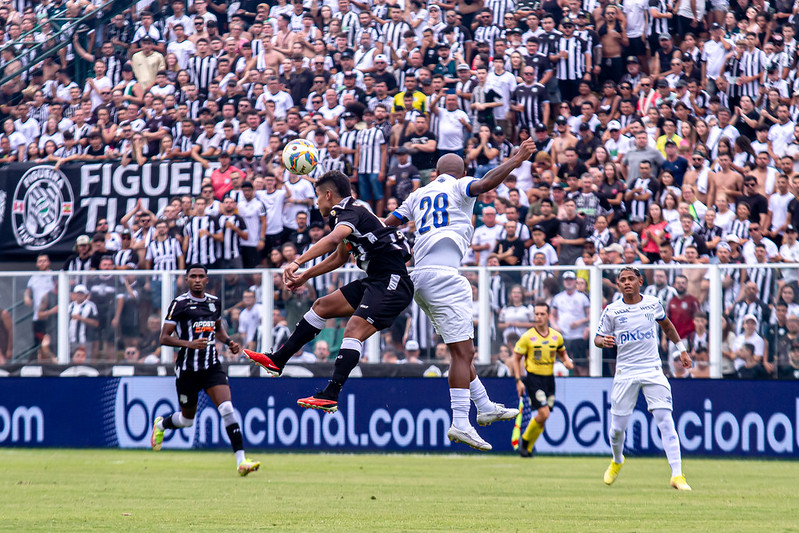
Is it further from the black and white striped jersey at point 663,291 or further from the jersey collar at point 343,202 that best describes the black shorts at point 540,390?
the jersey collar at point 343,202

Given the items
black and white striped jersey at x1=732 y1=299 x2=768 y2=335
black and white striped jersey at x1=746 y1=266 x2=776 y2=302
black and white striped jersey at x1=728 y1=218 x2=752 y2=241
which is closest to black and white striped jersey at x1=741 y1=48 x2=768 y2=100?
black and white striped jersey at x1=728 y1=218 x2=752 y2=241

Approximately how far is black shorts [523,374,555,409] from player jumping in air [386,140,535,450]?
7.35 metres

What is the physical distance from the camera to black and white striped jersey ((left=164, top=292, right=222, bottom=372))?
1514cm

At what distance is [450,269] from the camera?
10516 millimetres

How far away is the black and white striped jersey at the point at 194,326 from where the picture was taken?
15.1 metres

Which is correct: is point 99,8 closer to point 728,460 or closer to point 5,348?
point 5,348

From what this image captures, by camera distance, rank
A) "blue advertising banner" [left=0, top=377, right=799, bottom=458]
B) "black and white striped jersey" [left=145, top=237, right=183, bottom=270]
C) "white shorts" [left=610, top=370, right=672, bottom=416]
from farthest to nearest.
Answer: "black and white striped jersey" [left=145, top=237, right=183, bottom=270]
"blue advertising banner" [left=0, top=377, right=799, bottom=458]
"white shorts" [left=610, top=370, right=672, bottom=416]

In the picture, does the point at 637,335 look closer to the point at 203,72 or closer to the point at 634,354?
the point at 634,354

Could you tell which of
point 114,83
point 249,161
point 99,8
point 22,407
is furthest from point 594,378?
point 99,8

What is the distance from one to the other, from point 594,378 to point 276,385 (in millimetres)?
5415

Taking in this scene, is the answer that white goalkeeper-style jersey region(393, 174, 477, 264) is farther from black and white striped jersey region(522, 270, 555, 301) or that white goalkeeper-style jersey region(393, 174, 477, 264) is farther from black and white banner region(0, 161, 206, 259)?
black and white banner region(0, 161, 206, 259)

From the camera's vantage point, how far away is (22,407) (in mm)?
21266

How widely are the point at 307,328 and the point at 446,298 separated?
1.27m

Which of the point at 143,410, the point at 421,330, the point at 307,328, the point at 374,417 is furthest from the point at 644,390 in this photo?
the point at 143,410
